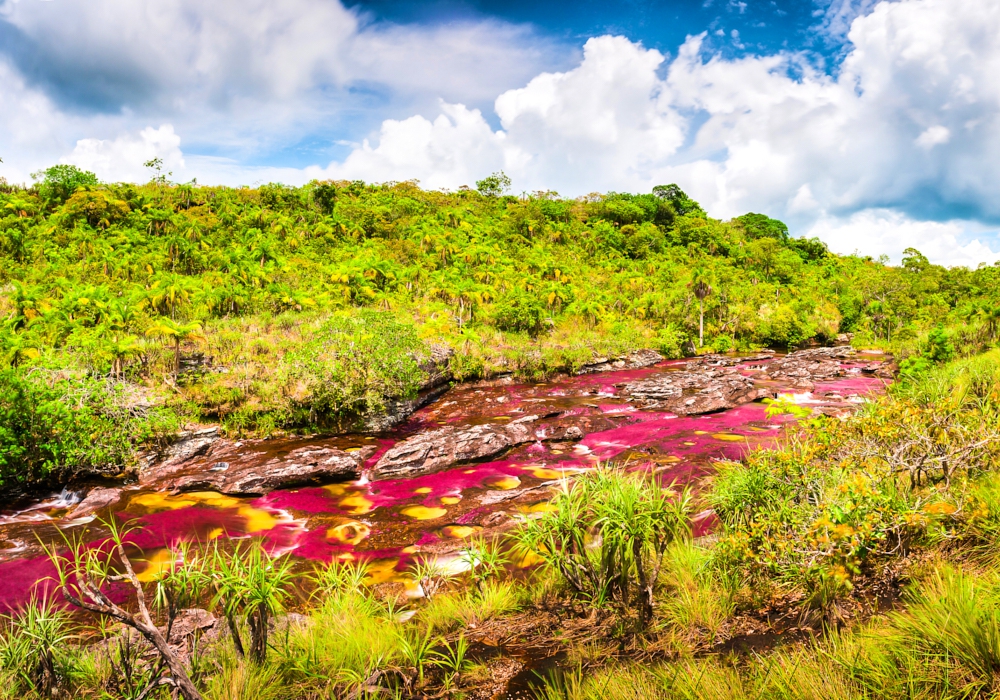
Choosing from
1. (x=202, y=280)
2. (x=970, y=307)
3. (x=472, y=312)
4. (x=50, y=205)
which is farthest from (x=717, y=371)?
(x=50, y=205)

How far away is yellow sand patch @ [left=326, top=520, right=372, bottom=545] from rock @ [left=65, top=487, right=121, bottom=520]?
5.27 metres

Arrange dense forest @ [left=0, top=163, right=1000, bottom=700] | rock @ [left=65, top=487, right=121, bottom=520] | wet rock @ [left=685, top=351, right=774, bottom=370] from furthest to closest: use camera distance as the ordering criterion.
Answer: wet rock @ [left=685, top=351, right=774, bottom=370]
rock @ [left=65, top=487, right=121, bottom=520]
dense forest @ [left=0, top=163, right=1000, bottom=700]

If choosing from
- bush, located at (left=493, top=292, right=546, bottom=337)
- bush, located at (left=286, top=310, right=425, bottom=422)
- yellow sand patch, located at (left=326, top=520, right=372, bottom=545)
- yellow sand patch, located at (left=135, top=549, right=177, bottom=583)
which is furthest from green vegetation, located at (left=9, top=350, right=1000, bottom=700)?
bush, located at (left=493, top=292, right=546, bottom=337)

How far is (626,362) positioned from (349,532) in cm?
2439

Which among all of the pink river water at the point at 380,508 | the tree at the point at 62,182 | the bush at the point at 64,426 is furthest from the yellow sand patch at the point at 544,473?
Result: the tree at the point at 62,182

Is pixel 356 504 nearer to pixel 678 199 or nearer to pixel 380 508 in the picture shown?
pixel 380 508

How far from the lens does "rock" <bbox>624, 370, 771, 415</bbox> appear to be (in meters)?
17.8

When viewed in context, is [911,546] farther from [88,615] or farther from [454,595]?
[88,615]

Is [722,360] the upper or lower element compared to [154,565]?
upper

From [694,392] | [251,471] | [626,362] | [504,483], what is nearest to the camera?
[504,483]

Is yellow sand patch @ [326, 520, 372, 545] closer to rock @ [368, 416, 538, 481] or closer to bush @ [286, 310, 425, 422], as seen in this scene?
rock @ [368, 416, 538, 481]

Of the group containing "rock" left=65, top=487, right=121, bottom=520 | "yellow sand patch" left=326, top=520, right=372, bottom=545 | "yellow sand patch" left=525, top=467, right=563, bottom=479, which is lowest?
"yellow sand patch" left=326, top=520, right=372, bottom=545

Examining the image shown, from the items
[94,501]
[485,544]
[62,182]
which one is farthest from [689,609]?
[62,182]

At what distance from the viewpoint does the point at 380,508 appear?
9953 millimetres
